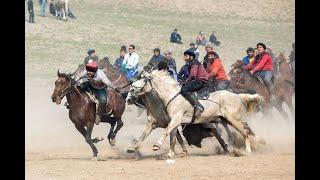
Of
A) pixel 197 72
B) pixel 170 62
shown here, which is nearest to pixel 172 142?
pixel 197 72

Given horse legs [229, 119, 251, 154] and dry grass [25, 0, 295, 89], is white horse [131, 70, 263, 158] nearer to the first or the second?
horse legs [229, 119, 251, 154]

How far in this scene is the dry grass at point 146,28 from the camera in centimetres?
4209

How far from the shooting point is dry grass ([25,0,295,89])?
42.1 metres

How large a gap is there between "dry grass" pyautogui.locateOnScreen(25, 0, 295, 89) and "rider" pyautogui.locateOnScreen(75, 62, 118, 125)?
16502mm

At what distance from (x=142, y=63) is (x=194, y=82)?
21957 millimetres

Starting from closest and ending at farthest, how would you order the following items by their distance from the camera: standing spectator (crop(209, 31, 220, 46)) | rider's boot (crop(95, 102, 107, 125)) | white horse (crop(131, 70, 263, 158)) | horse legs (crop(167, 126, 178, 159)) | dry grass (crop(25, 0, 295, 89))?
horse legs (crop(167, 126, 178, 159)) → white horse (crop(131, 70, 263, 158)) → rider's boot (crop(95, 102, 107, 125)) → dry grass (crop(25, 0, 295, 89)) → standing spectator (crop(209, 31, 220, 46))

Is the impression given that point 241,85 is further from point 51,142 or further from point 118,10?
point 118,10

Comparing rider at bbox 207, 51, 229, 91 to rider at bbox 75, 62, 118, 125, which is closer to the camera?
rider at bbox 75, 62, 118, 125

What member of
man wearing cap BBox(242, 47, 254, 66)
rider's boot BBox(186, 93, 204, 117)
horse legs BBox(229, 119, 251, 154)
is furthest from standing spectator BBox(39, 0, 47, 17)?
rider's boot BBox(186, 93, 204, 117)

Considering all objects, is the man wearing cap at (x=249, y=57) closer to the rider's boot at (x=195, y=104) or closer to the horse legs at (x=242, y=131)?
the horse legs at (x=242, y=131)

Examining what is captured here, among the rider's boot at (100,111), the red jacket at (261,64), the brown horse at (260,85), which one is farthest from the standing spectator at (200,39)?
the rider's boot at (100,111)

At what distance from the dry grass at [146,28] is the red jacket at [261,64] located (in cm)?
1380
